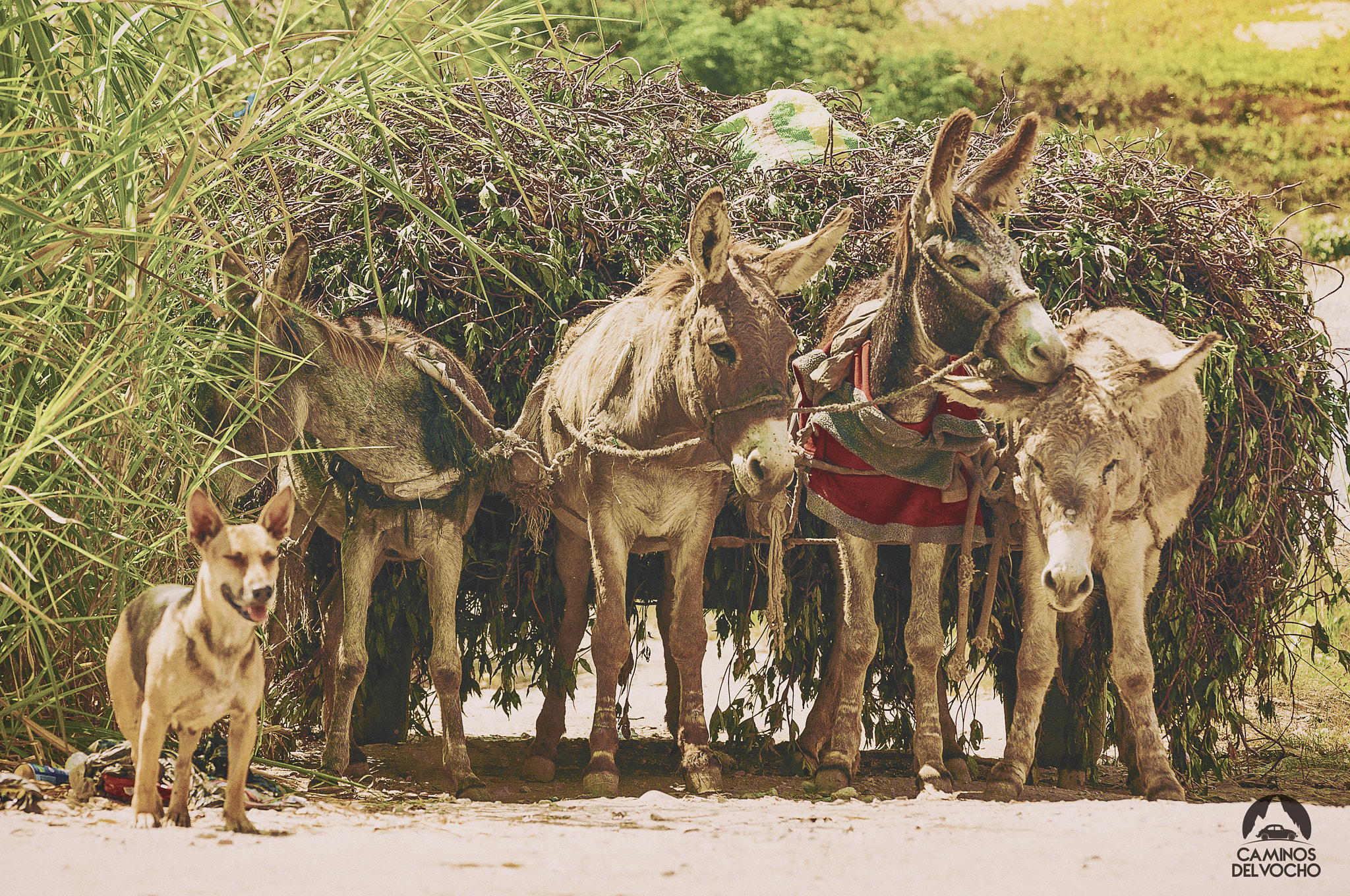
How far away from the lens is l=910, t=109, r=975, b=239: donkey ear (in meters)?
3.59

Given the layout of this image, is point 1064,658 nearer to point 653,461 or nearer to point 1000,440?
point 1000,440

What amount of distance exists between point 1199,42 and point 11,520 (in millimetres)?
18087

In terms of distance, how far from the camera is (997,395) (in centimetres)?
363

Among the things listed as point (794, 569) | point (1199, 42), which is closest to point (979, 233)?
point (794, 569)

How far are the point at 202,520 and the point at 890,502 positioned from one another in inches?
97.9

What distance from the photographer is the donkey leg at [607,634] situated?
407cm

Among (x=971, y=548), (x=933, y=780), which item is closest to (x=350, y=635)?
(x=933, y=780)

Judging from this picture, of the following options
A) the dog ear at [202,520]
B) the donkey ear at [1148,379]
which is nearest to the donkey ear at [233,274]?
the dog ear at [202,520]

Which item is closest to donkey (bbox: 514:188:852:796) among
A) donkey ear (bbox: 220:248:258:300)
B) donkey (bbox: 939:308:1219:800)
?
donkey (bbox: 939:308:1219:800)

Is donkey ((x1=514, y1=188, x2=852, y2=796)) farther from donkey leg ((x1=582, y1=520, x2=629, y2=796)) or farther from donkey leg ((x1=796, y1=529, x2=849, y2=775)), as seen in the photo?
donkey leg ((x1=796, y1=529, x2=849, y2=775))

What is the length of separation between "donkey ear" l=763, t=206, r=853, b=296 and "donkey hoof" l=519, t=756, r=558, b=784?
2.19 m

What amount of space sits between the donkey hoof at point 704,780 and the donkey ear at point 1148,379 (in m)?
1.91

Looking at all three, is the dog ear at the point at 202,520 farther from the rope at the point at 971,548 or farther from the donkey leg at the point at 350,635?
the rope at the point at 971,548

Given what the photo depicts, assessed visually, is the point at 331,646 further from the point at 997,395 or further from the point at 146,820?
the point at 997,395
